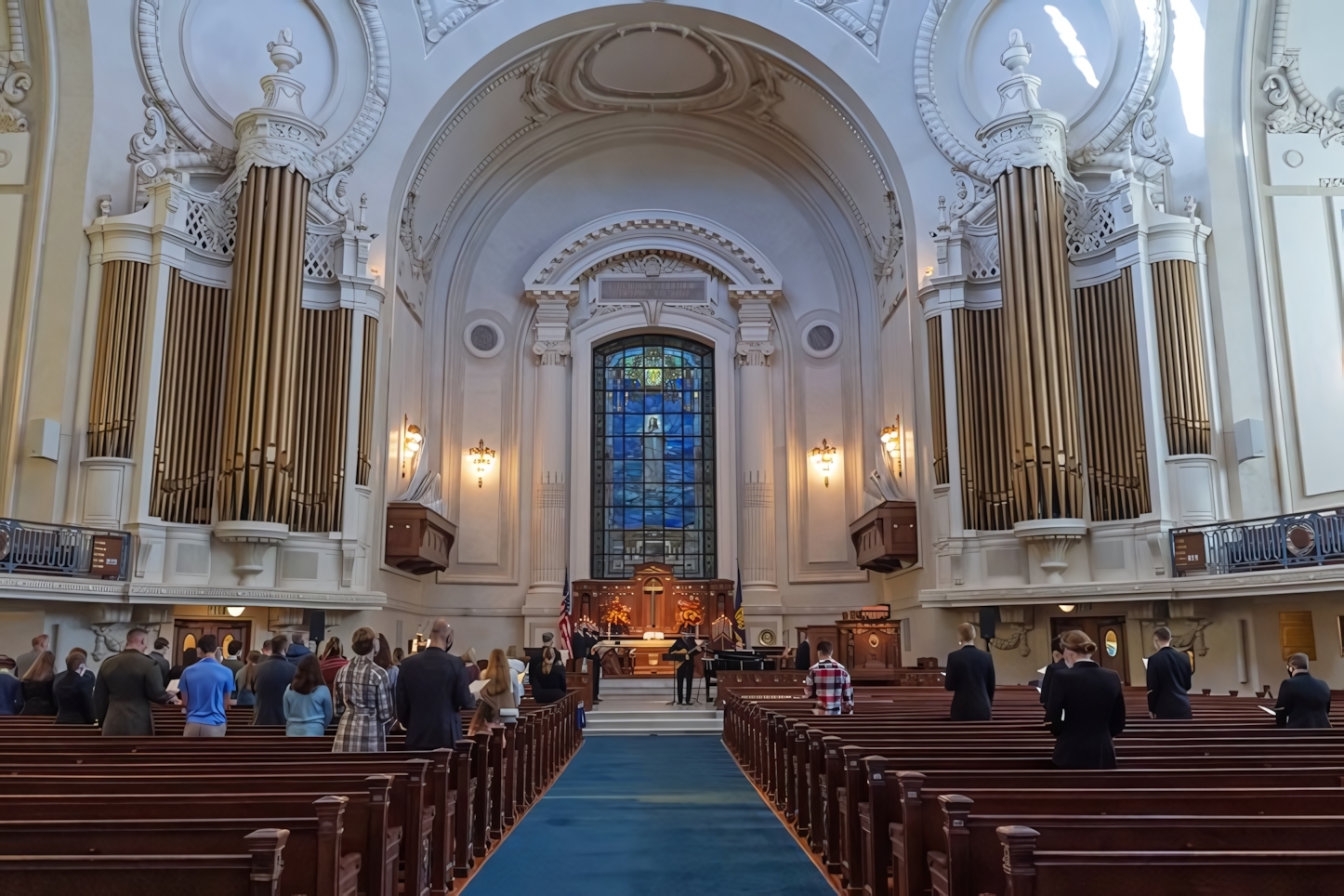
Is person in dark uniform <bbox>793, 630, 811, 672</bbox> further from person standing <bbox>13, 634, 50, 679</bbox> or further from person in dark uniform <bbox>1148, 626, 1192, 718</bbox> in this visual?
person standing <bbox>13, 634, 50, 679</bbox>

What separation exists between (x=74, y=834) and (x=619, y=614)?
18325 millimetres

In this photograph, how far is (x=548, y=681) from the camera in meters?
12.8

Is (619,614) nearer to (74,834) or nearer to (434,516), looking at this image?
(434,516)

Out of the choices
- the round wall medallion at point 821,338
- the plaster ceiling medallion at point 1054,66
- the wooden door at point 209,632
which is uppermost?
the plaster ceiling medallion at point 1054,66

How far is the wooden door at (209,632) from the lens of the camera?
15359 mm

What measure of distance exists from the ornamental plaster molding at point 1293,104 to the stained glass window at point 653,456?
11604 mm

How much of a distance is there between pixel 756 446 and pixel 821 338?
8.99 ft

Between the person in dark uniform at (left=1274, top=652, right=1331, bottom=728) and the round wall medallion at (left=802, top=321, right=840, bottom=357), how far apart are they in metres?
15.8

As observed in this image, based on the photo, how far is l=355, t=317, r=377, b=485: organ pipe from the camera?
1677cm

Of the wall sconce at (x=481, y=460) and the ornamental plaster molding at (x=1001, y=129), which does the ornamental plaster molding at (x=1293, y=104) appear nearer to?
the ornamental plaster molding at (x=1001, y=129)

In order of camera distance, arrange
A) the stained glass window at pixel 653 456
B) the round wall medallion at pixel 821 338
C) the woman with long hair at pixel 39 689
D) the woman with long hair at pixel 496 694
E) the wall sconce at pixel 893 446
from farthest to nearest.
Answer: the stained glass window at pixel 653 456
the round wall medallion at pixel 821 338
the wall sconce at pixel 893 446
the woman with long hair at pixel 39 689
the woman with long hair at pixel 496 694

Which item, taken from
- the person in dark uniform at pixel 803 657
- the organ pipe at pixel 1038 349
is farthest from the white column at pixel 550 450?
the organ pipe at pixel 1038 349

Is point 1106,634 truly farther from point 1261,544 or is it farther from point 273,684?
point 273,684

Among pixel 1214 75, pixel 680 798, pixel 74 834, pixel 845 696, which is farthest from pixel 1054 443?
pixel 74 834
